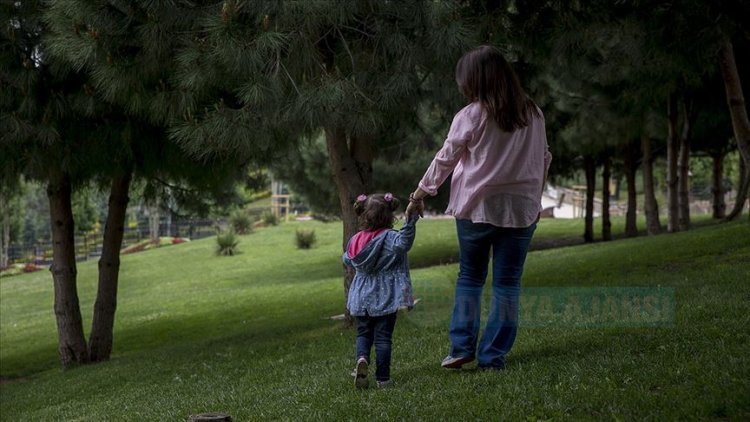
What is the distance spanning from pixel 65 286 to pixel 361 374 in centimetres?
861

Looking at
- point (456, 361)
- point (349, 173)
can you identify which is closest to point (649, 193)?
point (349, 173)

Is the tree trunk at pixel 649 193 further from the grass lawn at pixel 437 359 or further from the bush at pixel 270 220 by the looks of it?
the bush at pixel 270 220

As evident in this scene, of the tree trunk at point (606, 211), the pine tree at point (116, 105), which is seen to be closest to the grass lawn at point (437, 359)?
the pine tree at point (116, 105)

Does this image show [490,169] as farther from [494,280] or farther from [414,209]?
[494,280]

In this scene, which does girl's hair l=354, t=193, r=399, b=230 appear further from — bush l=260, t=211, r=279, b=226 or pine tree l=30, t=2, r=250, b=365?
bush l=260, t=211, r=279, b=226

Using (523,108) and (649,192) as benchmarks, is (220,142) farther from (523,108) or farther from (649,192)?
(649,192)

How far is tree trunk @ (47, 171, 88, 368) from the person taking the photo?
12750 millimetres

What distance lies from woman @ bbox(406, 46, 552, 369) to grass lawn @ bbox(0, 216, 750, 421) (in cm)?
56

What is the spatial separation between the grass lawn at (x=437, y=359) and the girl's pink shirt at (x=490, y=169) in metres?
0.94

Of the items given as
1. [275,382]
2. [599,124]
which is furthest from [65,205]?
[599,124]

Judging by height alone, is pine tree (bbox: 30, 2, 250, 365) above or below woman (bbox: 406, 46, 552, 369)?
above

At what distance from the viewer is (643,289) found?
8.77 m

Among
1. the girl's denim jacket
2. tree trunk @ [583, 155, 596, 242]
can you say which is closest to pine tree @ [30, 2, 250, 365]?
the girl's denim jacket

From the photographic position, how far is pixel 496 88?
16.0 ft
